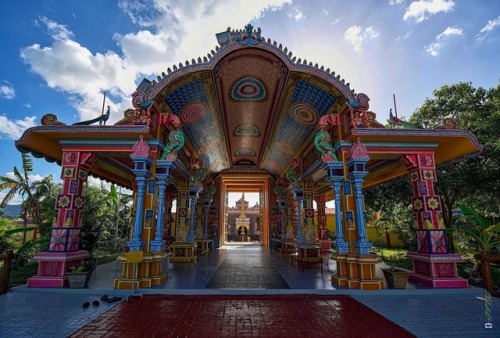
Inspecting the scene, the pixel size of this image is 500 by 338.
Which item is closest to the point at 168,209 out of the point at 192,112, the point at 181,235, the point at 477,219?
the point at 181,235

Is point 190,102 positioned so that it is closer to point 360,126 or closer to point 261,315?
point 360,126

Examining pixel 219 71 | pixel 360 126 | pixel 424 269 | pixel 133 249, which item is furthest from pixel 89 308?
pixel 424 269

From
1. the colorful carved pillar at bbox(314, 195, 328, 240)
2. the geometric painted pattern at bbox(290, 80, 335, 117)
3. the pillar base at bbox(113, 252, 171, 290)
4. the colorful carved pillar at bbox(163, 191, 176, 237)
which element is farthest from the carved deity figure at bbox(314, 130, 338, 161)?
the colorful carved pillar at bbox(163, 191, 176, 237)

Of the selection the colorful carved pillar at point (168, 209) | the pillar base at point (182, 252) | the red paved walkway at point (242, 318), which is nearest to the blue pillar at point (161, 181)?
the red paved walkway at point (242, 318)

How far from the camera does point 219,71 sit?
293 inches

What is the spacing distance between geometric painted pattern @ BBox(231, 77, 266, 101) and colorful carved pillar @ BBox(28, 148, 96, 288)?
4912 mm

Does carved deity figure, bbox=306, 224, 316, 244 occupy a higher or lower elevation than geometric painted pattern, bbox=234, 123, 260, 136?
lower

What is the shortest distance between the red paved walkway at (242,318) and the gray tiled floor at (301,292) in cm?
→ 33

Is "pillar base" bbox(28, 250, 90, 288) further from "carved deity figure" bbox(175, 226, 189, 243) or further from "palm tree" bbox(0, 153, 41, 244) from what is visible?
"palm tree" bbox(0, 153, 41, 244)

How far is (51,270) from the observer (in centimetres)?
629

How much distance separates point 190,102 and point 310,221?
24.2 ft

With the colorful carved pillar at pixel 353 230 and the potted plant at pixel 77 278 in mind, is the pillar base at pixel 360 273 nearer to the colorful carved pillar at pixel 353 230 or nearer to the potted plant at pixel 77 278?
the colorful carved pillar at pixel 353 230

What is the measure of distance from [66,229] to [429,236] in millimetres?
9681

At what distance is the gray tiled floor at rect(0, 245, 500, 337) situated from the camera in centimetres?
392
